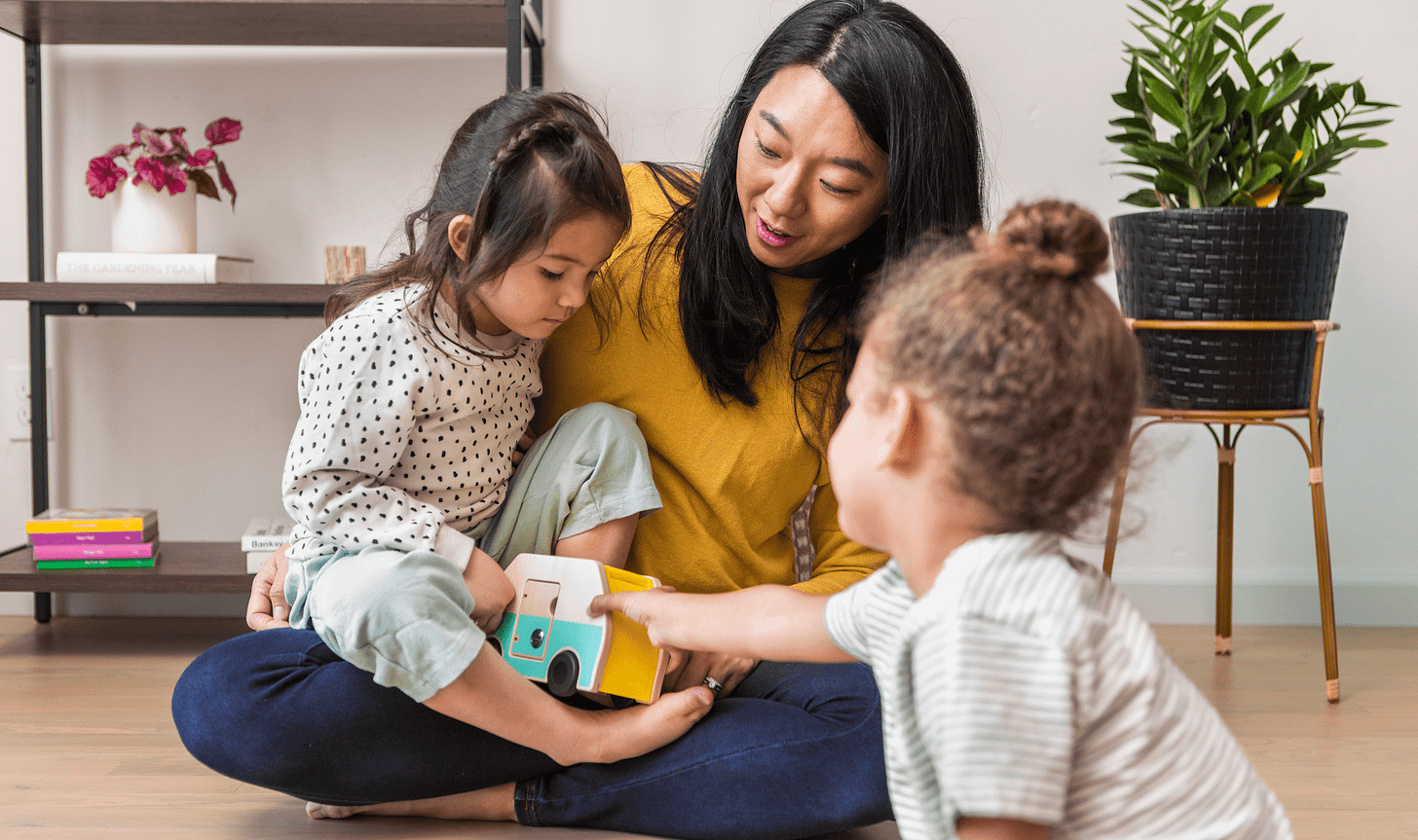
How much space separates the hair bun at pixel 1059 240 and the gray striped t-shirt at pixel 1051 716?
0.51 ft

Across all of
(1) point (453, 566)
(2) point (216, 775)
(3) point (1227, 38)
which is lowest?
(2) point (216, 775)

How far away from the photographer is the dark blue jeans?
963 millimetres

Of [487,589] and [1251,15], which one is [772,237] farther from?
[1251,15]

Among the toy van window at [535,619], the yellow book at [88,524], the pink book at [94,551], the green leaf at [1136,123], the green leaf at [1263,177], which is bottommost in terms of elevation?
the pink book at [94,551]

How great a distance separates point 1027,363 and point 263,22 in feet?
5.24

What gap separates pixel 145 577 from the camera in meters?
1.64

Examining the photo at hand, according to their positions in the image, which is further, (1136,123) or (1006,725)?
(1136,123)

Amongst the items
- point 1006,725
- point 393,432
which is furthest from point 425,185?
point 1006,725

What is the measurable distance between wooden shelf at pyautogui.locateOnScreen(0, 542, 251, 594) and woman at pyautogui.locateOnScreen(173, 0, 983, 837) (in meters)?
0.55

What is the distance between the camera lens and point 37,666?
A: 63.9 inches

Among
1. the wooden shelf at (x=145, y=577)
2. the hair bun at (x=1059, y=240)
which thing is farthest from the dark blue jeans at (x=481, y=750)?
the wooden shelf at (x=145, y=577)

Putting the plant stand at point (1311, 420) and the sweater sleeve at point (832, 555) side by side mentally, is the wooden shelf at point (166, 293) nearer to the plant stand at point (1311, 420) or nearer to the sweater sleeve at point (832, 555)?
the sweater sleeve at point (832, 555)

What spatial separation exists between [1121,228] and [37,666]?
1832 mm

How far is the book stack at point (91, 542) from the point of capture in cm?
170
